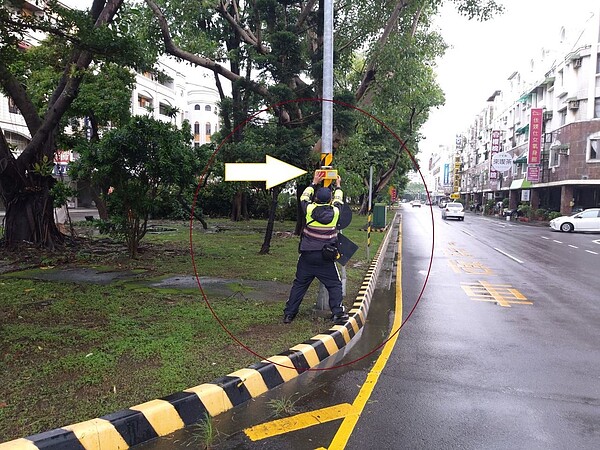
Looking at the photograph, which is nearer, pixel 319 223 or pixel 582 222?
pixel 319 223

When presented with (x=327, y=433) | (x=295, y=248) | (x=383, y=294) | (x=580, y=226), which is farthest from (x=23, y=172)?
(x=580, y=226)

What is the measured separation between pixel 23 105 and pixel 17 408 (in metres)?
9.41

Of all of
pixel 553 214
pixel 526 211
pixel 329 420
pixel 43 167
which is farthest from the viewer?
pixel 526 211

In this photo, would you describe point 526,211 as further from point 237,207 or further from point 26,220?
point 26,220

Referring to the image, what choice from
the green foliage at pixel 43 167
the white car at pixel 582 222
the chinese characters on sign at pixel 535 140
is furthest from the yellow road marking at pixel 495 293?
the chinese characters on sign at pixel 535 140

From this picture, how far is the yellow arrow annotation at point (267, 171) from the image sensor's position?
933 centimetres

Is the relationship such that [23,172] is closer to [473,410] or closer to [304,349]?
[304,349]

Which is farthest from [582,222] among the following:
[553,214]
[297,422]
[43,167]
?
[297,422]

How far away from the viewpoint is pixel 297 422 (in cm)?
358

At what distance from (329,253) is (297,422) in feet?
7.60

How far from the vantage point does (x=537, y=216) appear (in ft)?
127

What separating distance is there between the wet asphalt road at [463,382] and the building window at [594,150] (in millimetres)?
28978

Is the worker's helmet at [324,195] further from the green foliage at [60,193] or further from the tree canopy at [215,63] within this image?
the green foliage at [60,193]

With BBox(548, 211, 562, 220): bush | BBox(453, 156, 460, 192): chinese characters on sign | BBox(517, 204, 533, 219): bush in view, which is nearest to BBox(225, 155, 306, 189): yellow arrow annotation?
BBox(548, 211, 562, 220): bush
